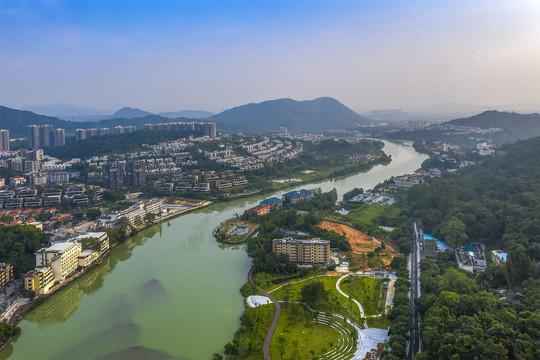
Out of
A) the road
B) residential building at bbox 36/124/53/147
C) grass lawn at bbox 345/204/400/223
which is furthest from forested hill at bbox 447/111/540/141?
residential building at bbox 36/124/53/147

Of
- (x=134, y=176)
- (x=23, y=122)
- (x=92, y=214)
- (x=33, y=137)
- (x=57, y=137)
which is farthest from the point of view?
(x=23, y=122)

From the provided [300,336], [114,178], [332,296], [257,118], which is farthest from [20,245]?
[257,118]

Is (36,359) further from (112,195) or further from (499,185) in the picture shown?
(499,185)

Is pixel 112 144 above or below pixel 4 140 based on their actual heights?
below

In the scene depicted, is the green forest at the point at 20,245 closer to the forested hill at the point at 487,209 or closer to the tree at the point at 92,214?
the tree at the point at 92,214

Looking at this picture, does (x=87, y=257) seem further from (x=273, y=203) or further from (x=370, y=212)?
(x=370, y=212)

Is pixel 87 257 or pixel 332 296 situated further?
pixel 87 257

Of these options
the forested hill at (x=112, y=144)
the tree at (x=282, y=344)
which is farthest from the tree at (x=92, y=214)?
the forested hill at (x=112, y=144)
